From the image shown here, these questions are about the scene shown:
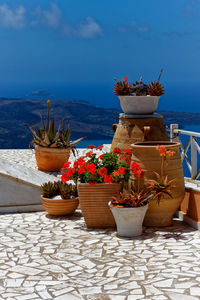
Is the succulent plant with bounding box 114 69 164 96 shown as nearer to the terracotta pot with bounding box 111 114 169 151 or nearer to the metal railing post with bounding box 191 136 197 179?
the terracotta pot with bounding box 111 114 169 151

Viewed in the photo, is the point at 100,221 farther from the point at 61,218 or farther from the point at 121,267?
the point at 121,267

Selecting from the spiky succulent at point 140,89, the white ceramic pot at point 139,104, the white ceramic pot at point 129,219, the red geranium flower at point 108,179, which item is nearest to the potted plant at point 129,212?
the white ceramic pot at point 129,219

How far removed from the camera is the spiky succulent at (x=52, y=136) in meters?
9.91

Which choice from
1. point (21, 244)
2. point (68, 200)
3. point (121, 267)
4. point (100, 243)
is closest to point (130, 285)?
point (121, 267)

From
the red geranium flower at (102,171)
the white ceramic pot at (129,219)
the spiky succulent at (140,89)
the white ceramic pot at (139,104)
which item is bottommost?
the white ceramic pot at (129,219)

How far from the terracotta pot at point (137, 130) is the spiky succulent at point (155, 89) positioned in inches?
13.1

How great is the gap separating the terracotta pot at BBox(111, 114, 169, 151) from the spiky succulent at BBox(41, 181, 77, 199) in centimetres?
92

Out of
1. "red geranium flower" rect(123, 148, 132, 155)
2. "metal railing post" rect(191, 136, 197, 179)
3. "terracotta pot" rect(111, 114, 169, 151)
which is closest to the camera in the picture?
"red geranium flower" rect(123, 148, 132, 155)

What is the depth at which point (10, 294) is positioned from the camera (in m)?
3.77

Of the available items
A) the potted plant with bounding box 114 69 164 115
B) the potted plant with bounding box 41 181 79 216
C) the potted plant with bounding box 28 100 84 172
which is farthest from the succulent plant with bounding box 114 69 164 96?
the potted plant with bounding box 28 100 84 172

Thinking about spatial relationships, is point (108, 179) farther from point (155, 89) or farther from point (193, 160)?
point (193, 160)

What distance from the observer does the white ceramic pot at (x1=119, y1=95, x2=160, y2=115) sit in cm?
620

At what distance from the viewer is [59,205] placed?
Result: 20.4 ft

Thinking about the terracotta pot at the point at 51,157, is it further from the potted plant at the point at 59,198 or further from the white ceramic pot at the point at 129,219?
the white ceramic pot at the point at 129,219
